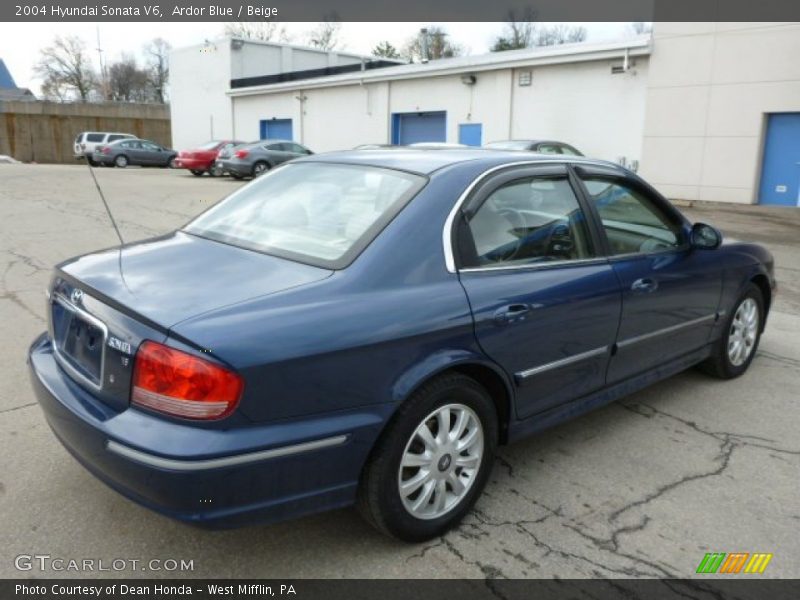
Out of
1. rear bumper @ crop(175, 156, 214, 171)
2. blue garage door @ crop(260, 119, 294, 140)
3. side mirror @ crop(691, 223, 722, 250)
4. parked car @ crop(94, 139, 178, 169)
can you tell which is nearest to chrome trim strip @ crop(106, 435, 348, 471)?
side mirror @ crop(691, 223, 722, 250)

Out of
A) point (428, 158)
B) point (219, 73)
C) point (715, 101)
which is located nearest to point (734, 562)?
point (428, 158)

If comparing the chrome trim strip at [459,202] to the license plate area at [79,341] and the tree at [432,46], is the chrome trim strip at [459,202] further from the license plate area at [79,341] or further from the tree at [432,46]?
the tree at [432,46]

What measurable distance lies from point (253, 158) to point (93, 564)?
22.4 m

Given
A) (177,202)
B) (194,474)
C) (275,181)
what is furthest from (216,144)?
(194,474)

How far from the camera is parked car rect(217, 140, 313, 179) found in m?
23.8

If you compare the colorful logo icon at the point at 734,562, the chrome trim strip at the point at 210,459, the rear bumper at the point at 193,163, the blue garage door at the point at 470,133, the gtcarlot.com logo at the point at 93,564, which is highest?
the blue garage door at the point at 470,133

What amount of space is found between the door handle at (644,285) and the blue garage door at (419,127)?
799 inches

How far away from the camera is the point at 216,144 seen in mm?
27547

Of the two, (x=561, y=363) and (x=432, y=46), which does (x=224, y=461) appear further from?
(x=432, y=46)

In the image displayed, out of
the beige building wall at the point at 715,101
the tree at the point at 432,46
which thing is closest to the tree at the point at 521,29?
the tree at the point at 432,46

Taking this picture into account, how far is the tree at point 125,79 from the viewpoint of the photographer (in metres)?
73.8

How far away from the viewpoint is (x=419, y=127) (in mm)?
24422

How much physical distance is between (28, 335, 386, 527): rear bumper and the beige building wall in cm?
1623

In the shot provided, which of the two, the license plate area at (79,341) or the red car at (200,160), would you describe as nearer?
the license plate area at (79,341)
